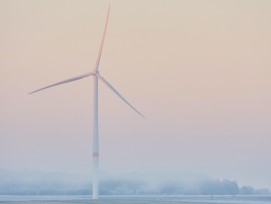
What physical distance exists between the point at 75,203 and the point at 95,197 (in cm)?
2924

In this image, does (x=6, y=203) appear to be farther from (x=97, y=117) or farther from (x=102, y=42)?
(x=102, y=42)

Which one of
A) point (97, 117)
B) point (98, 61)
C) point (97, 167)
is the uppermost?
point (98, 61)

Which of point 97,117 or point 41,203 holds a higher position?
point 97,117

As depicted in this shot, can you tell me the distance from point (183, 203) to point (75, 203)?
26.4 m

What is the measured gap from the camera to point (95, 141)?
7151 inches

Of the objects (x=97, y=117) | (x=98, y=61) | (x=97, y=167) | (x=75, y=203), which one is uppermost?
(x=98, y=61)

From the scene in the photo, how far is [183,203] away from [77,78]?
42695mm

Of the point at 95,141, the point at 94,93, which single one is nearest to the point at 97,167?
the point at 95,141

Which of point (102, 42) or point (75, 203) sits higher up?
point (102, 42)

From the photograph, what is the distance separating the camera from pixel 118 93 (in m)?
167

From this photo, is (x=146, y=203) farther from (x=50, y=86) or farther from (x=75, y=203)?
(x=50, y=86)

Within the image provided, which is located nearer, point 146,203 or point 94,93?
point 146,203

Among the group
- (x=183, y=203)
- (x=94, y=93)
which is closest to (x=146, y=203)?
(x=183, y=203)

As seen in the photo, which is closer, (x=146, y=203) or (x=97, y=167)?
(x=146, y=203)
